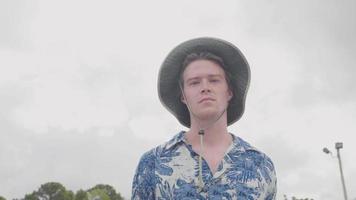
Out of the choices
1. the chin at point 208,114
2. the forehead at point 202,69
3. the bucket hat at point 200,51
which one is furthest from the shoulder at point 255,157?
the forehead at point 202,69

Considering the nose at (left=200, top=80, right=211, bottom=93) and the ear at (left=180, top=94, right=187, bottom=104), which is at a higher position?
the ear at (left=180, top=94, right=187, bottom=104)

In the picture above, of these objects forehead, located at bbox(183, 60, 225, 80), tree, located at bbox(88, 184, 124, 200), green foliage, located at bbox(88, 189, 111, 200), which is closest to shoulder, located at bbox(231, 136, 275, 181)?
forehead, located at bbox(183, 60, 225, 80)

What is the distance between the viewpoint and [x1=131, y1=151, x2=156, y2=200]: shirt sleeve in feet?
13.8

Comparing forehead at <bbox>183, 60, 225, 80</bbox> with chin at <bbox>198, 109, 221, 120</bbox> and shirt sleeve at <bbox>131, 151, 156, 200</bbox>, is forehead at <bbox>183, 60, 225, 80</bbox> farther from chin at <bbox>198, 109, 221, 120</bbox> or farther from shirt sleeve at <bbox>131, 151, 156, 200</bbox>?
shirt sleeve at <bbox>131, 151, 156, 200</bbox>

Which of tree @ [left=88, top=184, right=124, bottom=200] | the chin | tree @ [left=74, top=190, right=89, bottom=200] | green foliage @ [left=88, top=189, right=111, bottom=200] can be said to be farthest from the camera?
tree @ [left=88, top=184, right=124, bottom=200]

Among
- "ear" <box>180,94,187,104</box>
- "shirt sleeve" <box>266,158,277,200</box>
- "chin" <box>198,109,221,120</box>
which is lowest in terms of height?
"shirt sleeve" <box>266,158,277,200</box>

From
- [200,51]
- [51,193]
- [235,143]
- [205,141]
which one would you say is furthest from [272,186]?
[51,193]

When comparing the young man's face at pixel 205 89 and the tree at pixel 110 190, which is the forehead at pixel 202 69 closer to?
the young man's face at pixel 205 89

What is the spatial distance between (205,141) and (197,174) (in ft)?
1.47

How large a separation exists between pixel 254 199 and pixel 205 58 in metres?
1.34

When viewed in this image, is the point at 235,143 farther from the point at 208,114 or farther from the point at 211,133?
the point at 208,114

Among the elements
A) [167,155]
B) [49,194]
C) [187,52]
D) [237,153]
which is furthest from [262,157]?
[49,194]

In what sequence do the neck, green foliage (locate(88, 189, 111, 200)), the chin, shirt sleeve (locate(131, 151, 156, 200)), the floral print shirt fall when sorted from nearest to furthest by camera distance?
the floral print shirt, shirt sleeve (locate(131, 151, 156, 200)), the chin, the neck, green foliage (locate(88, 189, 111, 200))

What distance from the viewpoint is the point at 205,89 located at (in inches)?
170
